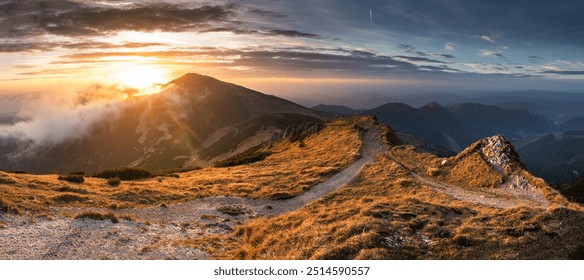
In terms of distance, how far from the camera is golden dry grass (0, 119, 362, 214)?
96.8 feet

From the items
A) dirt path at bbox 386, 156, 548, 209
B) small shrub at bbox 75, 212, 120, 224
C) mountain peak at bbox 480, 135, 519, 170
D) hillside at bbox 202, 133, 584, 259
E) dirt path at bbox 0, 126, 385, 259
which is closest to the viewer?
hillside at bbox 202, 133, 584, 259

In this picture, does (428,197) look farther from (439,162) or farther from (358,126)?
(358,126)

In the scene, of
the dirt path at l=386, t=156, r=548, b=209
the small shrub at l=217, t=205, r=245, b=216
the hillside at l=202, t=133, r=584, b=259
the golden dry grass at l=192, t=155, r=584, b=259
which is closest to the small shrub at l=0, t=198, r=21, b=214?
the golden dry grass at l=192, t=155, r=584, b=259

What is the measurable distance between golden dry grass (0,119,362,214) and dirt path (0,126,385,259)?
2.50 metres

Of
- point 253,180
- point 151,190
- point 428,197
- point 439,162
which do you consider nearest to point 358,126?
point 439,162

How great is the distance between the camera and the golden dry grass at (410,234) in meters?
20.0

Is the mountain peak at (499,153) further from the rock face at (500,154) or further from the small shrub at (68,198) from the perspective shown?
the small shrub at (68,198)

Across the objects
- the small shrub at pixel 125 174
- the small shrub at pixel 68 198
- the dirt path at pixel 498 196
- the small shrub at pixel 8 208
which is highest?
the dirt path at pixel 498 196

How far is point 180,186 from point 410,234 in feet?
95.0

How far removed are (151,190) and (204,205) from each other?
618 cm

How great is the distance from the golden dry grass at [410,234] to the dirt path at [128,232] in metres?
2.20

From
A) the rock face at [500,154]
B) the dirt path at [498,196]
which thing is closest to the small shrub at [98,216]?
the dirt path at [498,196]

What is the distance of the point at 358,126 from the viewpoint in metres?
87.4

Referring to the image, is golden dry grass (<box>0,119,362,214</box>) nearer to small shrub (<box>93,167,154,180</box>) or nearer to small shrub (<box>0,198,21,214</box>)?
small shrub (<box>0,198,21,214</box>)
